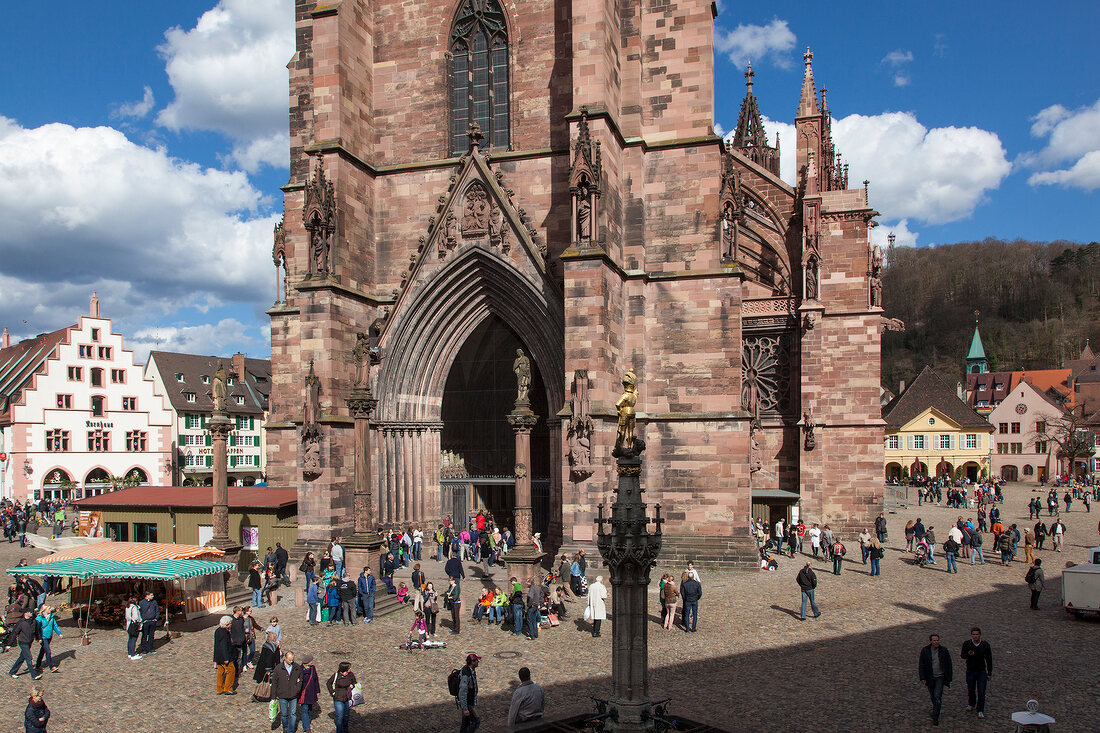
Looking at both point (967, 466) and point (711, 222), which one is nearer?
point (711, 222)

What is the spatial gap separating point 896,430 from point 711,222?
2102 inches

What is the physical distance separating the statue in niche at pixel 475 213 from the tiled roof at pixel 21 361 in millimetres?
35674

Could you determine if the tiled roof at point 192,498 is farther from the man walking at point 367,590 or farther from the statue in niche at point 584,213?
the statue in niche at point 584,213

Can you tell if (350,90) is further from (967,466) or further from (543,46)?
(967,466)

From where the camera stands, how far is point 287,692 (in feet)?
30.9

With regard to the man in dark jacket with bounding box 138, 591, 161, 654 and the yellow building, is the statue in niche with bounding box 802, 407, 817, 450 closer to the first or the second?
the man in dark jacket with bounding box 138, 591, 161, 654

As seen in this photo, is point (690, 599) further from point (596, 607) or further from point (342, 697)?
point (342, 697)

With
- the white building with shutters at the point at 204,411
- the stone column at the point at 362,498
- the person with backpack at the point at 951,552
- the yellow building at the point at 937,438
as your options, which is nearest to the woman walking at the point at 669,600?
the stone column at the point at 362,498

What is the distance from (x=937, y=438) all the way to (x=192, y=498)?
198ft

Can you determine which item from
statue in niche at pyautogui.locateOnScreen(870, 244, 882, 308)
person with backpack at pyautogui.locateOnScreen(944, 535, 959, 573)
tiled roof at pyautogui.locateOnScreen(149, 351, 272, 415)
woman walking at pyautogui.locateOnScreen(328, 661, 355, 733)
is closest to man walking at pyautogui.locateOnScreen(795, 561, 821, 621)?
person with backpack at pyautogui.locateOnScreen(944, 535, 959, 573)

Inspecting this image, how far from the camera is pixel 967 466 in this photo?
216 ft

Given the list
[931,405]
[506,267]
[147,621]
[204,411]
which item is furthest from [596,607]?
[931,405]

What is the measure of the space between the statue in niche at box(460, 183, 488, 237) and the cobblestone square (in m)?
9.14

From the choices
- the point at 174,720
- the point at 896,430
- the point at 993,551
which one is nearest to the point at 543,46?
the point at 174,720
